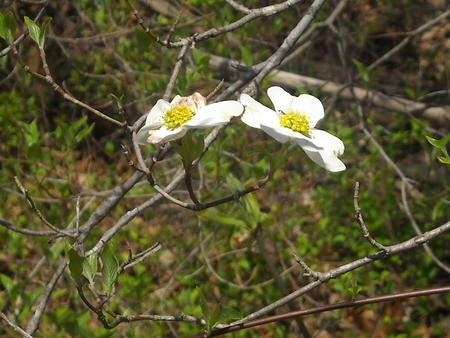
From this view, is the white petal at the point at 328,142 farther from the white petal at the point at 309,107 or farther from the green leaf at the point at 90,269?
the green leaf at the point at 90,269

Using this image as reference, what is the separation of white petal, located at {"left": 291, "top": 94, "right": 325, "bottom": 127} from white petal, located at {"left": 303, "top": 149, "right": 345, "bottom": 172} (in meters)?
0.10

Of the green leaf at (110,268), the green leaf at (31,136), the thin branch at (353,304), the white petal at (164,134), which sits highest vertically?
the green leaf at (31,136)

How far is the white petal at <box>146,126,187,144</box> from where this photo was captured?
83cm

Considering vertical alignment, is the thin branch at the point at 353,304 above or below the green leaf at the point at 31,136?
below

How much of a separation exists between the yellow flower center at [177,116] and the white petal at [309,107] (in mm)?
250

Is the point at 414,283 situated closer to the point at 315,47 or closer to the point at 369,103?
the point at 369,103

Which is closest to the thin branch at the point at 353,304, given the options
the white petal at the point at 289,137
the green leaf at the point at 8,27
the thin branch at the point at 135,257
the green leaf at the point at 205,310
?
the green leaf at the point at 205,310

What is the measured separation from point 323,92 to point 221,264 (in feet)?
3.77

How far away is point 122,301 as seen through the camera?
2.31 metres

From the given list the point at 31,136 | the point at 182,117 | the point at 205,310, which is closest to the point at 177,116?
the point at 182,117

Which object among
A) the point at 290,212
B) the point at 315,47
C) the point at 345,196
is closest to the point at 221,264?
the point at 290,212

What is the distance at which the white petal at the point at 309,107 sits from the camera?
997mm

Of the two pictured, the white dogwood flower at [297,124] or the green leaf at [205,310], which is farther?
the green leaf at [205,310]

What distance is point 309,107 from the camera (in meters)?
1.01
